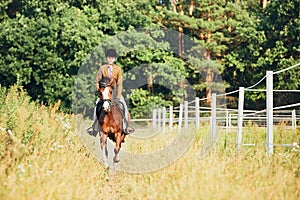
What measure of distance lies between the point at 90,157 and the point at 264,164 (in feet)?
13.8

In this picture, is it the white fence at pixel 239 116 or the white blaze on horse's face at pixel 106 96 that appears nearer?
the white fence at pixel 239 116

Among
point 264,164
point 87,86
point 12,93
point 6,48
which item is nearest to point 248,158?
point 264,164

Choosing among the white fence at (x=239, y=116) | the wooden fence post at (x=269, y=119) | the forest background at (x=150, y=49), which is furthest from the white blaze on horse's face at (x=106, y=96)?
the forest background at (x=150, y=49)

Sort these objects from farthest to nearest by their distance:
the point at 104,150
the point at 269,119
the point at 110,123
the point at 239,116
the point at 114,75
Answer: the point at 239,116, the point at 110,123, the point at 104,150, the point at 114,75, the point at 269,119

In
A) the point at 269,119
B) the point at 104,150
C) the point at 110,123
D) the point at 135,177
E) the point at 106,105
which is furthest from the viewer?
the point at 110,123

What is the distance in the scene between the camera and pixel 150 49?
36219 millimetres

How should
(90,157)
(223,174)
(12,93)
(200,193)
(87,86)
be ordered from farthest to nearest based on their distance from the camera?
(87,86) < (12,93) < (90,157) < (223,174) < (200,193)

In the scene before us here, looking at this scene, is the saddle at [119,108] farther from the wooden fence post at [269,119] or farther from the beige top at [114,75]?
the wooden fence post at [269,119]

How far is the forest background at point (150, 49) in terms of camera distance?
104ft

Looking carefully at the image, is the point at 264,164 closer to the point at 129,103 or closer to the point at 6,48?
the point at 6,48

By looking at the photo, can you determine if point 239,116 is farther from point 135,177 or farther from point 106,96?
point 135,177

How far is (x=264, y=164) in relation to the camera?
8.46m

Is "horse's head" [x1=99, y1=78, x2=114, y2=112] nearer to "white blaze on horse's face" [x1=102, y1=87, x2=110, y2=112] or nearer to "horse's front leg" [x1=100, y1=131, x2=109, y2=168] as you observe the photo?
"white blaze on horse's face" [x1=102, y1=87, x2=110, y2=112]

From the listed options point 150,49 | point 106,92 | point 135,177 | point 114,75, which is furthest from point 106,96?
point 150,49
